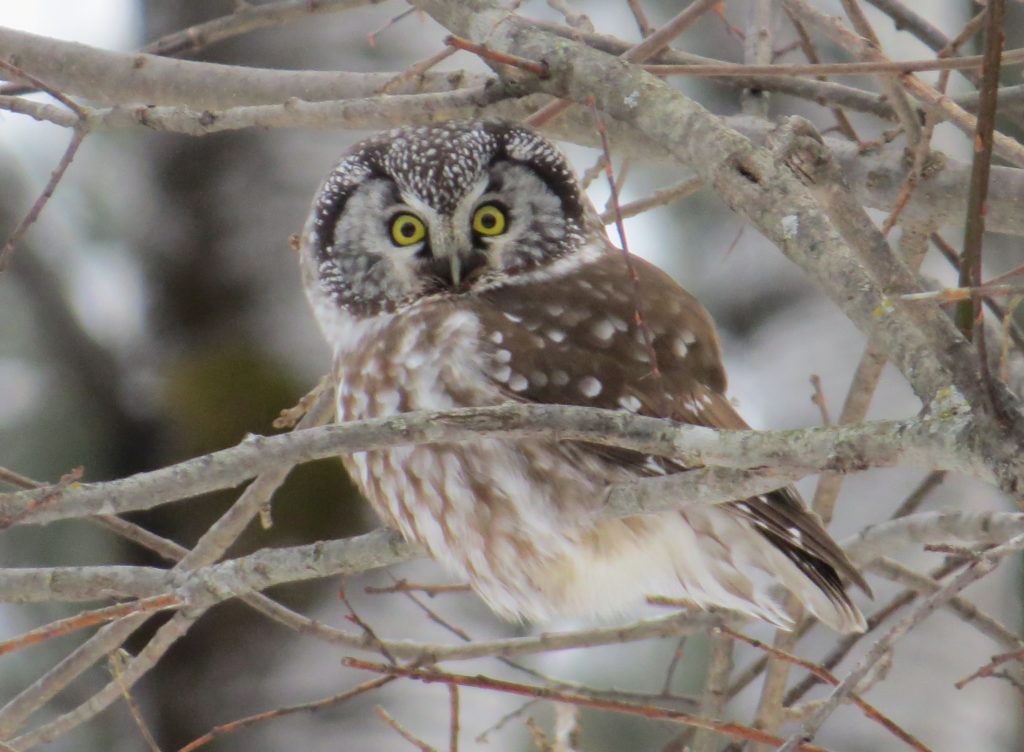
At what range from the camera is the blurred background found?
5.23 m

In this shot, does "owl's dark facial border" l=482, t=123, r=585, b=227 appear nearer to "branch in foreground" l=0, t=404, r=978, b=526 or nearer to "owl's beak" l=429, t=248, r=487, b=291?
"owl's beak" l=429, t=248, r=487, b=291

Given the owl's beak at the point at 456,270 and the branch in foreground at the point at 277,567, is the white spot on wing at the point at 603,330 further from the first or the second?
the branch in foreground at the point at 277,567

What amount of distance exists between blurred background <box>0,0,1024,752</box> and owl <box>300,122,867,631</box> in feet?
4.42

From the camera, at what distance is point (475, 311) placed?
3.59 metres

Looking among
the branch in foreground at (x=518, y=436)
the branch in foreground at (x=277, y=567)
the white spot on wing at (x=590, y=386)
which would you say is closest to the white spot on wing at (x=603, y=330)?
the white spot on wing at (x=590, y=386)

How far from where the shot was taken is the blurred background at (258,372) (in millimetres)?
5230

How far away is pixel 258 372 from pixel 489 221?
2.34 metres

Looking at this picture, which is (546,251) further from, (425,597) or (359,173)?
(425,597)

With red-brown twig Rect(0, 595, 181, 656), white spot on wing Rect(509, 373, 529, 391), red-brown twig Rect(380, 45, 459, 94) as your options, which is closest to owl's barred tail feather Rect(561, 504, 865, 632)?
white spot on wing Rect(509, 373, 529, 391)

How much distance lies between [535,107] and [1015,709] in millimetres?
2873

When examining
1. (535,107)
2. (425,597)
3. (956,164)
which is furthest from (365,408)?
(425,597)

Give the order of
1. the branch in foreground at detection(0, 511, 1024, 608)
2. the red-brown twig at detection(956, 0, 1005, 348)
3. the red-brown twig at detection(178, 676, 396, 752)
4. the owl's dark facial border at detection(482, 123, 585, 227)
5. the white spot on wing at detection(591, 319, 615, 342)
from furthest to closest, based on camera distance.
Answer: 1. the owl's dark facial border at detection(482, 123, 585, 227)
2. the white spot on wing at detection(591, 319, 615, 342)
3. the red-brown twig at detection(178, 676, 396, 752)
4. the branch in foreground at detection(0, 511, 1024, 608)
5. the red-brown twig at detection(956, 0, 1005, 348)

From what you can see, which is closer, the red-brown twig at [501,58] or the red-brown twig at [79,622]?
the red-brown twig at [79,622]

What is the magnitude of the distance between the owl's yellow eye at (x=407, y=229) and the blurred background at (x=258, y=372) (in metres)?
1.57
